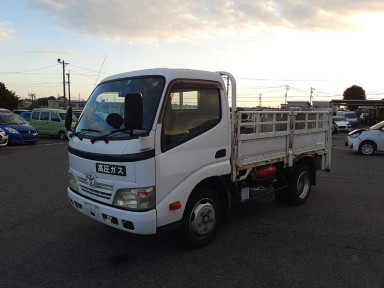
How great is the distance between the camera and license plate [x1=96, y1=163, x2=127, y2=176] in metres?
3.56

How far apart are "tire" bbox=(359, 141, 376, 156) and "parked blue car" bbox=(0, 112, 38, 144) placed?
15.7 m

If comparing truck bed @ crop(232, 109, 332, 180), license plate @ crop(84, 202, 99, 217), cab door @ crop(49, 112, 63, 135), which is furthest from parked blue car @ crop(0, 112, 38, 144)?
truck bed @ crop(232, 109, 332, 180)

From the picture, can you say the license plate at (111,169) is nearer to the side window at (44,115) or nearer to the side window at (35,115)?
the side window at (44,115)

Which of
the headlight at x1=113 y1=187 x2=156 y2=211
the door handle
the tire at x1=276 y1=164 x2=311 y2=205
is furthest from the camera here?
the tire at x1=276 y1=164 x2=311 y2=205

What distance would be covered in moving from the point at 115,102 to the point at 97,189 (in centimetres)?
113

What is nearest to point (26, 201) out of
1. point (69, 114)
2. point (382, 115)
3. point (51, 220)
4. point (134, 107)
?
point (51, 220)

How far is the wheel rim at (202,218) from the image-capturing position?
13.5ft

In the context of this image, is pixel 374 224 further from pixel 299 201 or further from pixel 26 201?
pixel 26 201

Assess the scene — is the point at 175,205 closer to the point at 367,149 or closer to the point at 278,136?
the point at 278,136

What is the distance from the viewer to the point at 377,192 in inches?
287

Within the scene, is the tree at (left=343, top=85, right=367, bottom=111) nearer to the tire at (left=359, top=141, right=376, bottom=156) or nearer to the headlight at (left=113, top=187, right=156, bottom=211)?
the tire at (left=359, top=141, right=376, bottom=156)

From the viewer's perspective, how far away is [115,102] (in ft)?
13.8

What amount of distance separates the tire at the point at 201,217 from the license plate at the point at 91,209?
104 centimetres

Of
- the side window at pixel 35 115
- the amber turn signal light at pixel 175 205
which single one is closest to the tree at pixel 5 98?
the side window at pixel 35 115
